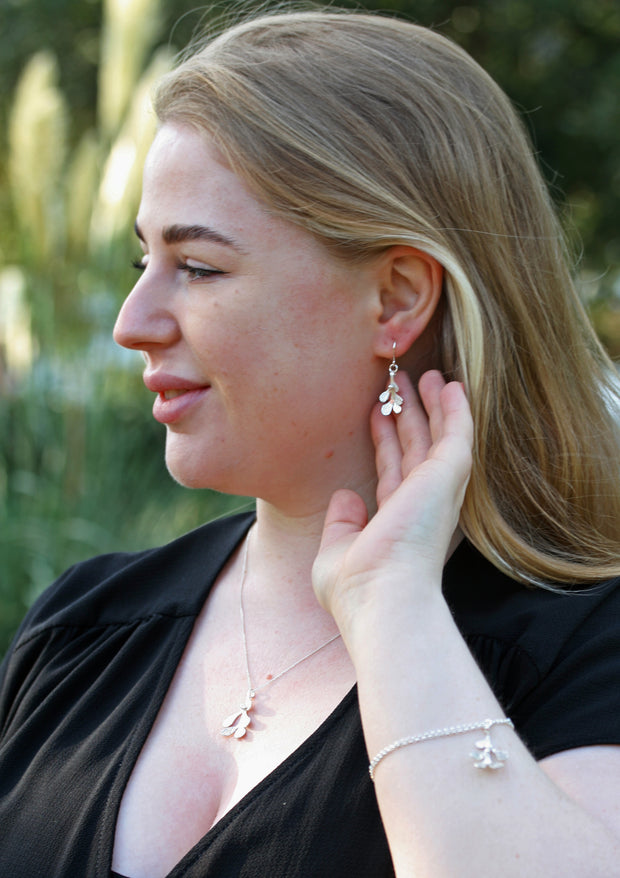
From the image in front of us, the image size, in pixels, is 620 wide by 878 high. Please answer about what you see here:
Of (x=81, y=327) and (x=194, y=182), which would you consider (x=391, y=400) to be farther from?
(x=81, y=327)

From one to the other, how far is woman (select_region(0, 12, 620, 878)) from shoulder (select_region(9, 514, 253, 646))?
1 cm

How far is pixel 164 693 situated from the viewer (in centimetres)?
172

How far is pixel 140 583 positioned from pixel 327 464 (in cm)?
51

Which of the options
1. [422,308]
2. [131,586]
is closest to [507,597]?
[422,308]

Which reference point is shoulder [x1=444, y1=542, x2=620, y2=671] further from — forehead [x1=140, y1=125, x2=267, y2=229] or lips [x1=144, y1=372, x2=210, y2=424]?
forehead [x1=140, y1=125, x2=267, y2=229]

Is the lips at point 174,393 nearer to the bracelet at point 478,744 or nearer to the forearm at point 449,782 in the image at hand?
the forearm at point 449,782

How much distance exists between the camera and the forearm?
1178mm

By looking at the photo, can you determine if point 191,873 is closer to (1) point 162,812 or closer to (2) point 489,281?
(1) point 162,812

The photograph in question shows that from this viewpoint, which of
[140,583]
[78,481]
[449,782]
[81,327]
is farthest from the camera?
[81,327]

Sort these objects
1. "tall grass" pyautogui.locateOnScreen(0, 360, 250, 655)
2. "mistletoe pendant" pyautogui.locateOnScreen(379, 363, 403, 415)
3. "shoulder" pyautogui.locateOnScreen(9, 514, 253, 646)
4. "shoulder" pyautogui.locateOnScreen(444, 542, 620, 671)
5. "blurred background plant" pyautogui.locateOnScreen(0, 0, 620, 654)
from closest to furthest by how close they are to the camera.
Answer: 1. "shoulder" pyautogui.locateOnScreen(444, 542, 620, 671)
2. "mistletoe pendant" pyautogui.locateOnScreen(379, 363, 403, 415)
3. "shoulder" pyautogui.locateOnScreen(9, 514, 253, 646)
4. "tall grass" pyautogui.locateOnScreen(0, 360, 250, 655)
5. "blurred background plant" pyautogui.locateOnScreen(0, 0, 620, 654)

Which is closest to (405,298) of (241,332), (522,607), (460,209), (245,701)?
(460,209)

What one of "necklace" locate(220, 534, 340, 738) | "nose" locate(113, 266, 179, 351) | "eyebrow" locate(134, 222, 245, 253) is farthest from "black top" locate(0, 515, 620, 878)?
"eyebrow" locate(134, 222, 245, 253)

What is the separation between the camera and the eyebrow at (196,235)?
165 cm

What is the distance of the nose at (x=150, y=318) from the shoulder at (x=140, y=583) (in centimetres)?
53
